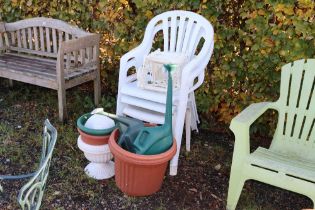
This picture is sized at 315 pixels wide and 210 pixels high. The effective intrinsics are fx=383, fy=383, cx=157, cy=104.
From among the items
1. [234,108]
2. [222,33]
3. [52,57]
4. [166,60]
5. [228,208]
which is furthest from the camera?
[52,57]

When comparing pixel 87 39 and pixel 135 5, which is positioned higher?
pixel 135 5

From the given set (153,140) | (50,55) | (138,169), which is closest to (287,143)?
(153,140)

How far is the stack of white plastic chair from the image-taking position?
3.01 metres

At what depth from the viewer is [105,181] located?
3045 millimetres

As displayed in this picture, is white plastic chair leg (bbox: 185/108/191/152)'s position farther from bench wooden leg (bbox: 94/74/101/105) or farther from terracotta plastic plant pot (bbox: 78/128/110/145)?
bench wooden leg (bbox: 94/74/101/105)

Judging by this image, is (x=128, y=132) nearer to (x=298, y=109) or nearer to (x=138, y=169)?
(x=138, y=169)

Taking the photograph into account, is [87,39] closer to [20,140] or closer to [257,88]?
[20,140]

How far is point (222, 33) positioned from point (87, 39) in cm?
132

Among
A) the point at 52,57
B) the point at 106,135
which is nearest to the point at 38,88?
the point at 52,57

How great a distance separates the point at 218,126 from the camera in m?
3.96

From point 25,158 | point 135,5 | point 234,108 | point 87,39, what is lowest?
point 25,158

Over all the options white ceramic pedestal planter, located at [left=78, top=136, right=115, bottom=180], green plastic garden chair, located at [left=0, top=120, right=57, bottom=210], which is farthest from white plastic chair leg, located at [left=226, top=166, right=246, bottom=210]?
green plastic garden chair, located at [left=0, top=120, right=57, bottom=210]

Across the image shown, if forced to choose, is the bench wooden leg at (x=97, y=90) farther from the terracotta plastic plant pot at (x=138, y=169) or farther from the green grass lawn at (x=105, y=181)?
the terracotta plastic plant pot at (x=138, y=169)

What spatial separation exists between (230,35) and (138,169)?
1541mm
